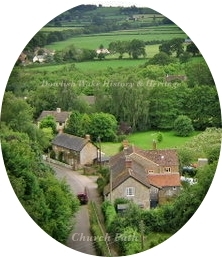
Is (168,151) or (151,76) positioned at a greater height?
(151,76)

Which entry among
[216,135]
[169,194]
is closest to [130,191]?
[169,194]

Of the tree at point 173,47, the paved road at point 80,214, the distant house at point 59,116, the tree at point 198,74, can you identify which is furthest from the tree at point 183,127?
the distant house at point 59,116

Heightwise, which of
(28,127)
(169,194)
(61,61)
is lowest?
(169,194)

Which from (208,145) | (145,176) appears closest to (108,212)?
(145,176)

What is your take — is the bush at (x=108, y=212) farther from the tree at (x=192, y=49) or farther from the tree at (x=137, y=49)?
the tree at (x=192, y=49)

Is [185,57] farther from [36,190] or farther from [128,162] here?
[36,190]

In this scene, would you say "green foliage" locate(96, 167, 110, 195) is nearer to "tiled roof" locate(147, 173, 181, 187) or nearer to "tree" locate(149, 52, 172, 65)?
"tiled roof" locate(147, 173, 181, 187)

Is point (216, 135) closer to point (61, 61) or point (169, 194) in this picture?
point (169, 194)
